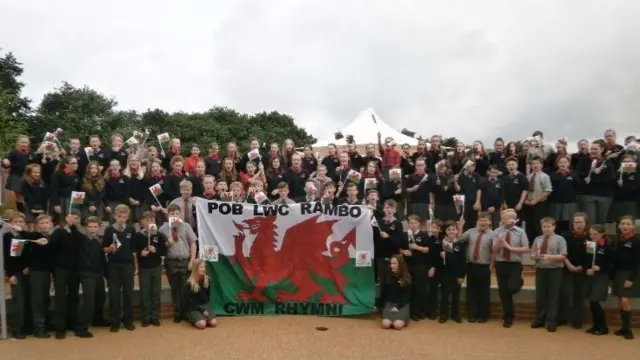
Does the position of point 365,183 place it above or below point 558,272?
above

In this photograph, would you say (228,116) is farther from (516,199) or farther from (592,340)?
(592,340)

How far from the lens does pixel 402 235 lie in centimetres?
969

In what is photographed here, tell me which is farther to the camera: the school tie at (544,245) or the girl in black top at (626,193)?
the girl in black top at (626,193)

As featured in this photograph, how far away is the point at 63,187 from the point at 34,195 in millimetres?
567

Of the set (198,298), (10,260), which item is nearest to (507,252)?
(198,298)

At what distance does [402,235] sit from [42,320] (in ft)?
19.3

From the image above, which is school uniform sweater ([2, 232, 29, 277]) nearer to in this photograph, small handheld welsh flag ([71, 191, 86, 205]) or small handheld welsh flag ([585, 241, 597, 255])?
small handheld welsh flag ([71, 191, 86, 205])

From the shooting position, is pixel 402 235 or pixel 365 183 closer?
pixel 402 235

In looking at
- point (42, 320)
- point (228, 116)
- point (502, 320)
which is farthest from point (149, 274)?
point (228, 116)

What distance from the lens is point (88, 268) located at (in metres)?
8.66

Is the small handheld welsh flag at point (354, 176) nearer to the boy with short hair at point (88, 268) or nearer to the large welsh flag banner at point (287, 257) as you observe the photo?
the large welsh flag banner at point (287, 257)

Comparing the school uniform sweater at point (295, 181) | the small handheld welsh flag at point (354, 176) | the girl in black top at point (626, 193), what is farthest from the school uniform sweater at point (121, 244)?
the girl in black top at point (626, 193)

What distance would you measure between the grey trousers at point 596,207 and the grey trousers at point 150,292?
8.02m

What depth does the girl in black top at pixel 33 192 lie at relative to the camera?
10.5 m
